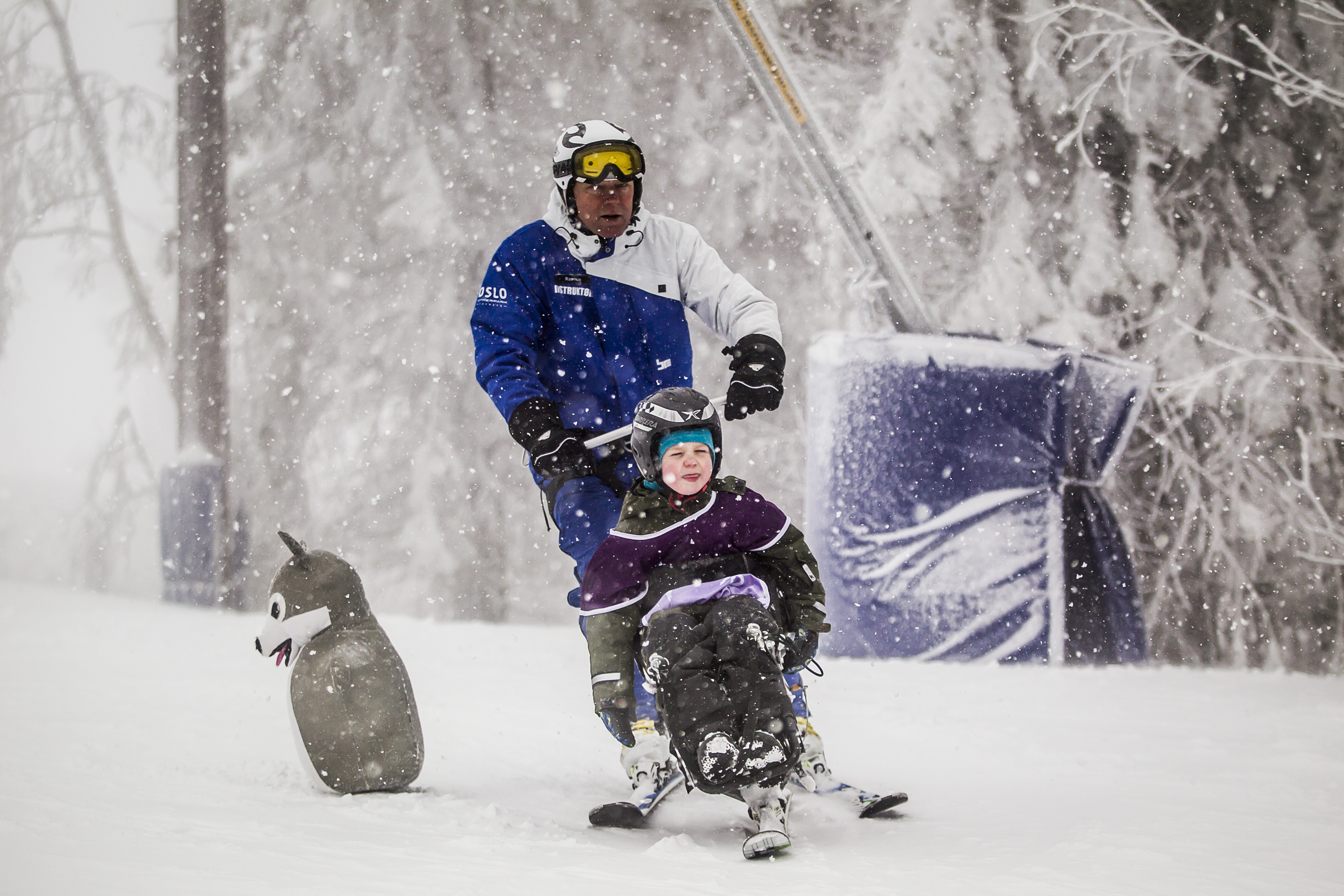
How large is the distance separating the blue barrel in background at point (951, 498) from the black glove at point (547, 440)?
219 centimetres

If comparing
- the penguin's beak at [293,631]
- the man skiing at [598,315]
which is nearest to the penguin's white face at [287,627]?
the penguin's beak at [293,631]

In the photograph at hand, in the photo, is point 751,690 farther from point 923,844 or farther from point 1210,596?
point 1210,596

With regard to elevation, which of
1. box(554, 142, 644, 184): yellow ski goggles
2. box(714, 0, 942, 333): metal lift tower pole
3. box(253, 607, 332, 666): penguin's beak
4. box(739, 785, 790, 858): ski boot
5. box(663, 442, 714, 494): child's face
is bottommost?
box(739, 785, 790, 858): ski boot

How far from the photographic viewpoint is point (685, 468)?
2020mm

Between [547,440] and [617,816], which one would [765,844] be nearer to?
[617,816]

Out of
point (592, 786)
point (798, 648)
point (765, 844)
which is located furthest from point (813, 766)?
point (592, 786)

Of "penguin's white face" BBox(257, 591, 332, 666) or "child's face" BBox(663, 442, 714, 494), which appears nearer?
"child's face" BBox(663, 442, 714, 494)

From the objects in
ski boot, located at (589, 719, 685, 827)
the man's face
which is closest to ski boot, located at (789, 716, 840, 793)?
ski boot, located at (589, 719, 685, 827)

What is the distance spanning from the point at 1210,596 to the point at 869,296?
208 cm

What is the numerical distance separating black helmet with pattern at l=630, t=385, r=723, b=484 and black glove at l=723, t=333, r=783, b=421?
9 centimetres

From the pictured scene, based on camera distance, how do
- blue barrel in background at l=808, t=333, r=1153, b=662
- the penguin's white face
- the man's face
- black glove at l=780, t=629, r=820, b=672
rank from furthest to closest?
blue barrel in background at l=808, t=333, r=1153, b=662 → the man's face → the penguin's white face → black glove at l=780, t=629, r=820, b=672

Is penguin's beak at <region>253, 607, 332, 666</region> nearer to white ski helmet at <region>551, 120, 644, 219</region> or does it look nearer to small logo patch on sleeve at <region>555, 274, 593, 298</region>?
small logo patch on sleeve at <region>555, 274, 593, 298</region>

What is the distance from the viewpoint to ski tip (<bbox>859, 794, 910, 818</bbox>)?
214cm

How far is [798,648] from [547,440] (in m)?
0.66
